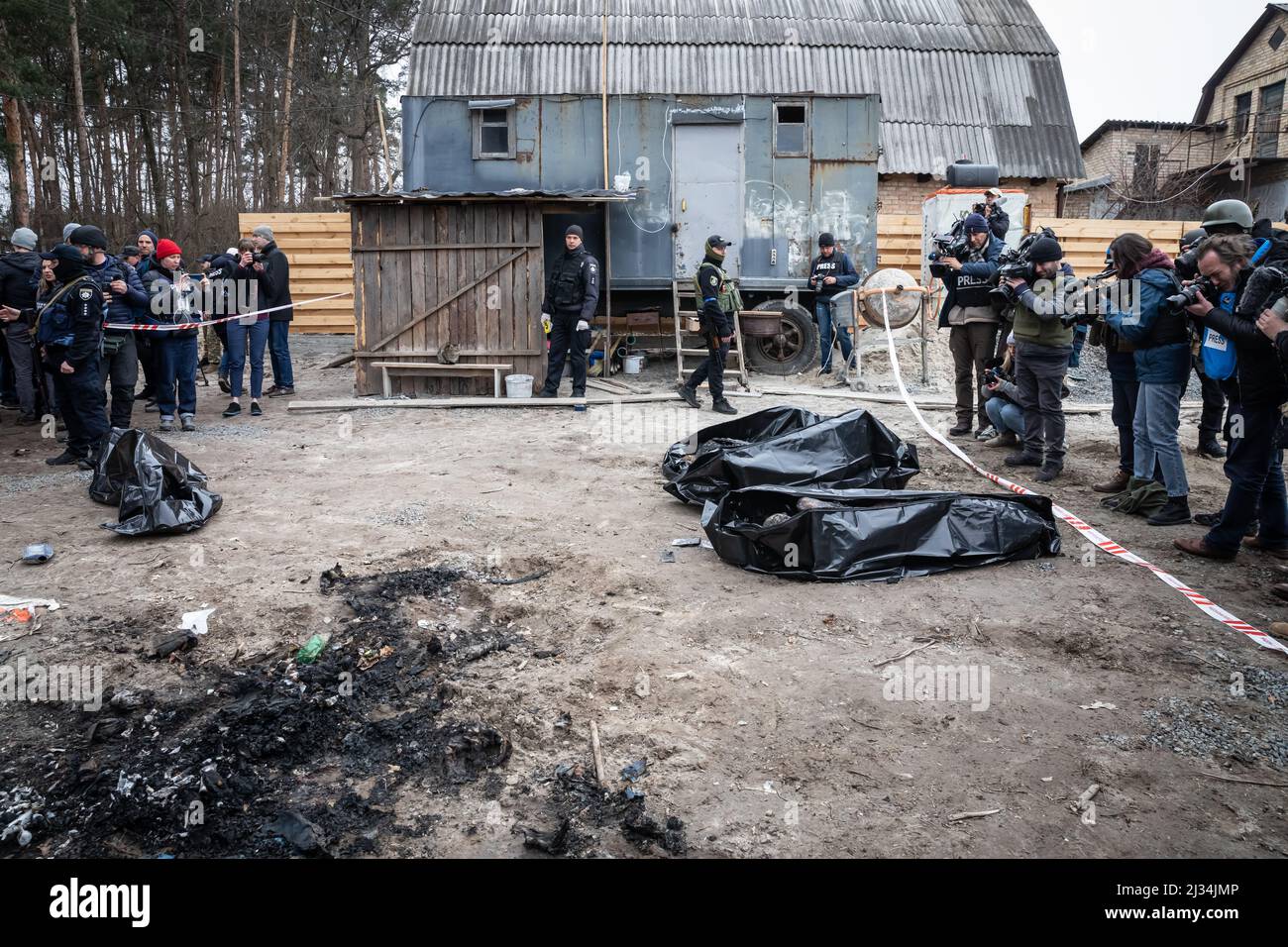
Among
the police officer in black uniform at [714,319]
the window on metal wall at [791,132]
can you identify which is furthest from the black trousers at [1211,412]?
the window on metal wall at [791,132]

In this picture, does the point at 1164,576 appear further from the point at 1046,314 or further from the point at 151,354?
the point at 151,354

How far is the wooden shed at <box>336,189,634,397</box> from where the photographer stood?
11.2m

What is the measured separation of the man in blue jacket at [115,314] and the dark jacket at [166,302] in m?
0.57

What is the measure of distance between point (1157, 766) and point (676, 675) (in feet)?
5.90

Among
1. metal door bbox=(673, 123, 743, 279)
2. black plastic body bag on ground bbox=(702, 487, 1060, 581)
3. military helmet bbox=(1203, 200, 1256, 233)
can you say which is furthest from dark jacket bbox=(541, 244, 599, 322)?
military helmet bbox=(1203, 200, 1256, 233)

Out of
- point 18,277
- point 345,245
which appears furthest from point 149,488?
point 345,245

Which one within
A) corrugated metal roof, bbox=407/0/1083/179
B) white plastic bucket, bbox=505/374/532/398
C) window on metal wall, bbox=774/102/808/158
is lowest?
white plastic bucket, bbox=505/374/532/398

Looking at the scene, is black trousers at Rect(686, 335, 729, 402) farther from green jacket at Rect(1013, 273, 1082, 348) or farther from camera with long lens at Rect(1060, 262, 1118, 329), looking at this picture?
camera with long lens at Rect(1060, 262, 1118, 329)

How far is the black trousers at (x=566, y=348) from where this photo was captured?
10.7 meters

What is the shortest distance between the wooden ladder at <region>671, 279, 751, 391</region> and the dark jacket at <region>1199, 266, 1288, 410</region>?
6.83 metres

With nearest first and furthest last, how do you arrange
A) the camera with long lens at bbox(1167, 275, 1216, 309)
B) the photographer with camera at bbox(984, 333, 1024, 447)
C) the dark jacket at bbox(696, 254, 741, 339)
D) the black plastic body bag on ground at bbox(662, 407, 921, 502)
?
the camera with long lens at bbox(1167, 275, 1216, 309) < the black plastic body bag on ground at bbox(662, 407, 921, 502) < the photographer with camera at bbox(984, 333, 1024, 447) < the dark jacket at bbox(696, 254, 741, 339)

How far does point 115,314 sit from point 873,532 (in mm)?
7000

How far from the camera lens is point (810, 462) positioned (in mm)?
5961
